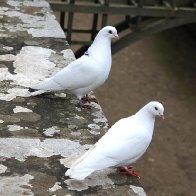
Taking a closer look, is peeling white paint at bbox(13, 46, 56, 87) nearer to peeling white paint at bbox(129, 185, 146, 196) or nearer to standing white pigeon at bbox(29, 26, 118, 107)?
standing white pigeon at bbox(29, 26, 118, 107)

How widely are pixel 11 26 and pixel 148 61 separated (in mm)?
7684

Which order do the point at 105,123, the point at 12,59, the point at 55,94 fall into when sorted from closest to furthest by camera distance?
the point at 105,123, the point at 55,94, the point at 12,59

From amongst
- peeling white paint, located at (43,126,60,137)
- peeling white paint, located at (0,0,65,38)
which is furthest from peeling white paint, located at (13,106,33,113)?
peeling white paint, located at (0,0,65,38)

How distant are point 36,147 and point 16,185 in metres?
0.48

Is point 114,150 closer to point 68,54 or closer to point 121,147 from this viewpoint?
point 121,147

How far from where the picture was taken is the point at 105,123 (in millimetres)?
4258

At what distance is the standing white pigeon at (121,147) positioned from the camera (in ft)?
11.0

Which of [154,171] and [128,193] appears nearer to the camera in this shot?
[128,193]

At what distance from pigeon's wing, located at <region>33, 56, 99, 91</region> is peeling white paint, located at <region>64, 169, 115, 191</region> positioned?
1.03 m

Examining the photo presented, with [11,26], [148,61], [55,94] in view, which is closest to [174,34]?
[148,61]

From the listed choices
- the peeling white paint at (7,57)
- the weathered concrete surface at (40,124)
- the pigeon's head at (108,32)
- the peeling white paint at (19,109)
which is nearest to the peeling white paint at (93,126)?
the weathered concrete surface at (40,124)

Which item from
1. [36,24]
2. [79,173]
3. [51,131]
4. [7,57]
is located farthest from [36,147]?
[36,24]

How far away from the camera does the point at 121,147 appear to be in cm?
351

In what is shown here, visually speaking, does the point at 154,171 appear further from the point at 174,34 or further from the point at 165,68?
the point at 174,34
